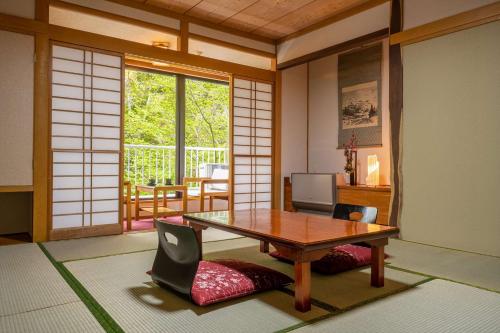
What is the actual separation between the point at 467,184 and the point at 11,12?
4683 millimetres

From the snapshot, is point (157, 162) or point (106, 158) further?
point (157, 162)

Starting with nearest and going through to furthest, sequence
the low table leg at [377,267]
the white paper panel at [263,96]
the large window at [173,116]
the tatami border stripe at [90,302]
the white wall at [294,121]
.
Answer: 1. the tatami border stripe at [90,302]
2. the low table leg at [377,267]
3. the white paper panel at [263,96]
4. the white wall at [294,121]
5. the large window at [173,116]

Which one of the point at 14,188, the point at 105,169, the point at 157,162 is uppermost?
the point at 157,162

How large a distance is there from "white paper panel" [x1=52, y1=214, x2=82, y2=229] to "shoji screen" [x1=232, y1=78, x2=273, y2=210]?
216 cm

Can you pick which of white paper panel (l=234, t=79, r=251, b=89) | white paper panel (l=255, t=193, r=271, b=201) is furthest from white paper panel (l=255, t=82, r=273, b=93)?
white paper panel (l=255, t=193, r=271, b=201)

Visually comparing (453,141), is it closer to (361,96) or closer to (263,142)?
(361,96)

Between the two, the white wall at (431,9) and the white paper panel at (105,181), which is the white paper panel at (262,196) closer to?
the white paper panel at (105,181)

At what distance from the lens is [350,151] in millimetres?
5152

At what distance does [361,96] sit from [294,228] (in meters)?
3.41

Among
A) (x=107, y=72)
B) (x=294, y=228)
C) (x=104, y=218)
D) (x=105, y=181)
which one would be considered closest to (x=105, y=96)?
(x=107, y=72)

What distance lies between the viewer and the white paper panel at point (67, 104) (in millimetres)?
3771

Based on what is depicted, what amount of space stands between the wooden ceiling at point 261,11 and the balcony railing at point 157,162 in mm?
2772

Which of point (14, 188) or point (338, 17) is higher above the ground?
point (338, 17)

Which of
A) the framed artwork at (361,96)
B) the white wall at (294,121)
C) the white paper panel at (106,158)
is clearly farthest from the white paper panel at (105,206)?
the framed artwork at (361,96)
